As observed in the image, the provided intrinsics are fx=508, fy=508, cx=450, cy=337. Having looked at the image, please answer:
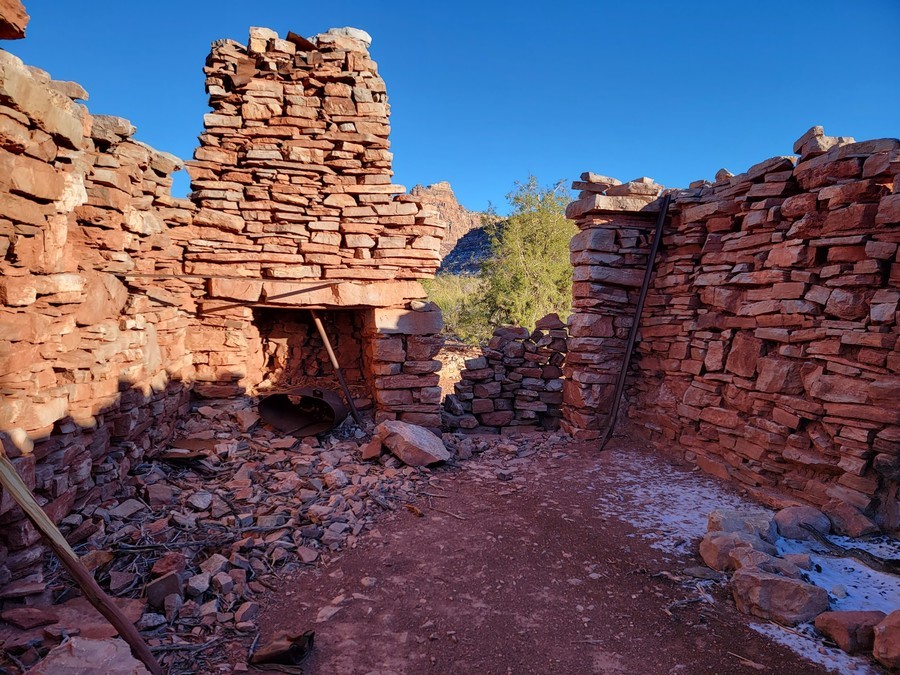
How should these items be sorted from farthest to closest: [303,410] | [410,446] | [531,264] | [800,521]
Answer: [531,264] < [303,410] < [410,446] < [800,521]

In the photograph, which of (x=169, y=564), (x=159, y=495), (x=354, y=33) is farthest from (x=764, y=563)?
(x=354, y=33)

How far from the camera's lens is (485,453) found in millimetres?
6258

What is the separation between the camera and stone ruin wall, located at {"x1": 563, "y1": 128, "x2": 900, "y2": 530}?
4.07 meters

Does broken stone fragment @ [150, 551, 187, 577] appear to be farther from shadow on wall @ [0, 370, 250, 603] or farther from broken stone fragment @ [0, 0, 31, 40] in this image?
broken stone fragment @ [0, 0, 31, 40]

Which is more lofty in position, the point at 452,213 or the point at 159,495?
the point at 452,213

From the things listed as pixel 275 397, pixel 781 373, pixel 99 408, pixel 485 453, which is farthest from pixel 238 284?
pixel 781 373

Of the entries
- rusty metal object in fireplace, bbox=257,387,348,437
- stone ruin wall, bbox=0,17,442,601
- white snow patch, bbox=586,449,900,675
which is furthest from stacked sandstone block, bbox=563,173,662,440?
rusty metal object in fireplace, bbox=257,387,348,437

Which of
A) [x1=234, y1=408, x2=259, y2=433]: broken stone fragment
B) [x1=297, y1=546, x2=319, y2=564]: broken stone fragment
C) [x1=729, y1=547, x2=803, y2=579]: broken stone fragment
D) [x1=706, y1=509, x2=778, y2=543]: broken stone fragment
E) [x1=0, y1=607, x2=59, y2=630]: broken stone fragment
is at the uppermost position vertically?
[x1=234, y1=408, x2=259, y2=433]: broken stone fragment

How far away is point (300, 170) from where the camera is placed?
6.02 meters

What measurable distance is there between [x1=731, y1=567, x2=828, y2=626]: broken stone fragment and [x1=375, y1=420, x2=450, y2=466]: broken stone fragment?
3109 mm

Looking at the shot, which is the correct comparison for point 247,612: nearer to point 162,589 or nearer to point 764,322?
point 162,589

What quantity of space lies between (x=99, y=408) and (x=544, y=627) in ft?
11.1

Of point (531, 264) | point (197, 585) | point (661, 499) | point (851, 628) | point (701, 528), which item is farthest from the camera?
point (531, 264)

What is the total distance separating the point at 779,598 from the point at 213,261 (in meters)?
6.00
